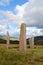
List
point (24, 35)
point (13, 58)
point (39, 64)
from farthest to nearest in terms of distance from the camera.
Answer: point (24, 35), point (39, 64), point (13, 58)

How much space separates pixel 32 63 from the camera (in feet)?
48.8

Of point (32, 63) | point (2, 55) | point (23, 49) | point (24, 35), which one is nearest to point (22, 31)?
point (24, 35)

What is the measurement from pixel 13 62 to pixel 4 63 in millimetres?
540

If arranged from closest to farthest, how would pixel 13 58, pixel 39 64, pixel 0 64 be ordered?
pixel 0 64, pixel 13 58, pixel 39 64

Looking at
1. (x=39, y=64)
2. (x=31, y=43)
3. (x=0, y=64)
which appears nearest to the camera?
(x=0, y=64)

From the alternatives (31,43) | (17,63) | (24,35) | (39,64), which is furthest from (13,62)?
(31,43)

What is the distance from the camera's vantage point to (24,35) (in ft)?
77.8

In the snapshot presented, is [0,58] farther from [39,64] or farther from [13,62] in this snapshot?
[39,64]

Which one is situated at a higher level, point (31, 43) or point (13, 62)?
point (31, 43)

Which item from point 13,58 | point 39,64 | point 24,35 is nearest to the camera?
point 13,58

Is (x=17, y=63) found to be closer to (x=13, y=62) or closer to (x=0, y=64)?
(x=13, y=62)

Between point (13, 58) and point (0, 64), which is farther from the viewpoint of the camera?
point (13, 58)

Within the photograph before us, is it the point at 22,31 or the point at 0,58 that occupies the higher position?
the point at 22,31

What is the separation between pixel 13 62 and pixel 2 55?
714mm
